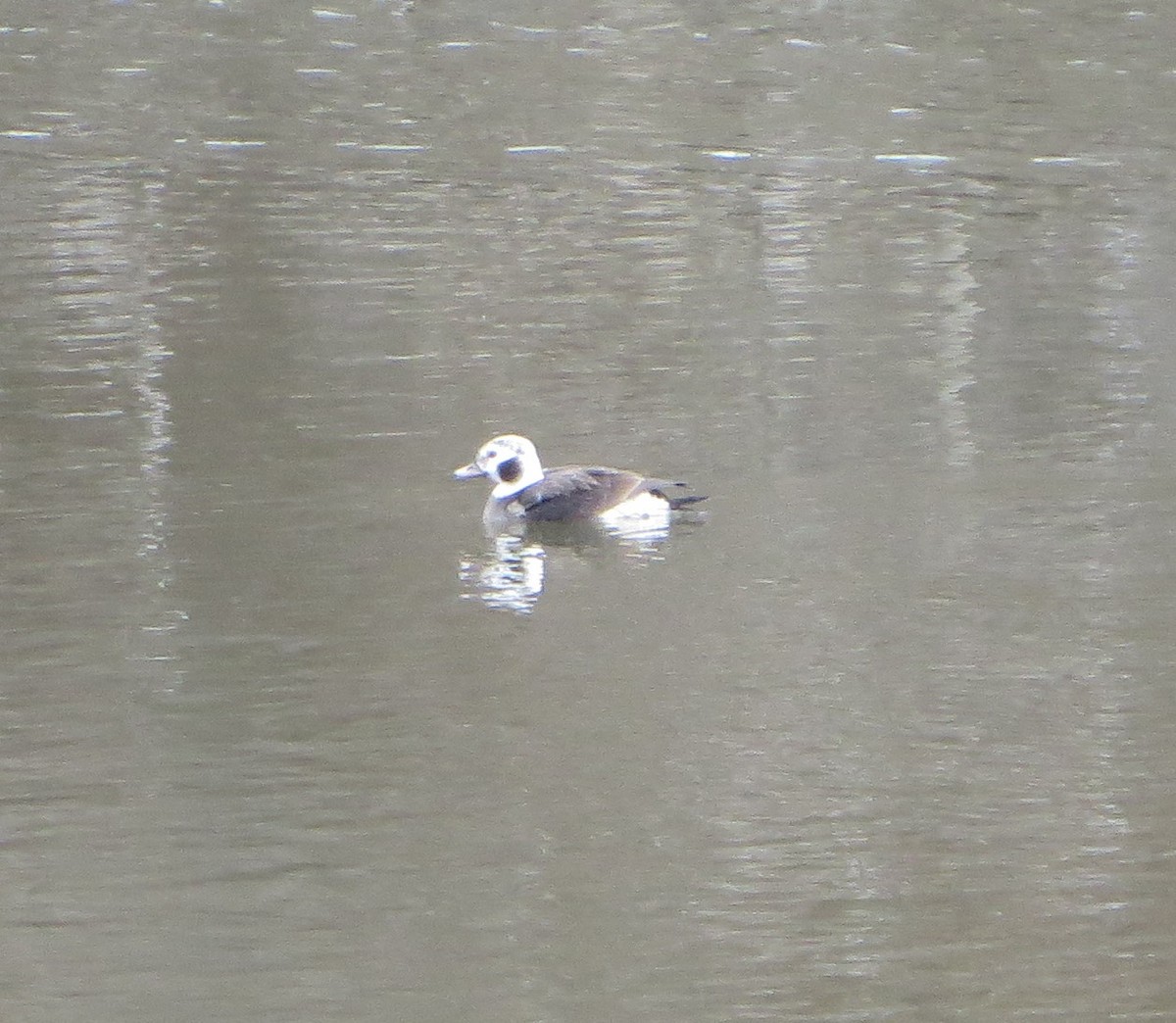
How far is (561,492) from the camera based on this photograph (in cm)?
1099

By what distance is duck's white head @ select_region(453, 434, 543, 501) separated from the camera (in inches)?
438

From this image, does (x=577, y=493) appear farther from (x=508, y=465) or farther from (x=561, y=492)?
(x=508, y=465)

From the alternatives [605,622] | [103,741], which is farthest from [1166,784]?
[103,741]

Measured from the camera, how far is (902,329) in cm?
1462

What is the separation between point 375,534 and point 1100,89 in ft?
50.0

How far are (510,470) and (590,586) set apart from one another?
4.03 ft

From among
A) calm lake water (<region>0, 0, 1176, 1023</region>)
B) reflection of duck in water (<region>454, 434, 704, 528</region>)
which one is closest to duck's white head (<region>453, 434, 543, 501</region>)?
reflection of duck in water (<region>454, 434, 704, 528</region>)

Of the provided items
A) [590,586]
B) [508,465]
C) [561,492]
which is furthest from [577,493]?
[590,586]

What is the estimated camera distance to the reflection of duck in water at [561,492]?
35.4ft

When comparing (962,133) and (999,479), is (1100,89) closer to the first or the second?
(962,133)

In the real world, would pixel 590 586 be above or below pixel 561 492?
below

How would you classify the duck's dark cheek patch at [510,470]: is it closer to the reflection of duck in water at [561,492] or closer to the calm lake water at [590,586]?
the reflection of duck in water at [561,492]

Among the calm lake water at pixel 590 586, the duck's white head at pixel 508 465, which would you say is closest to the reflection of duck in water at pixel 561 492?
the duck's white head at pixel 508 465

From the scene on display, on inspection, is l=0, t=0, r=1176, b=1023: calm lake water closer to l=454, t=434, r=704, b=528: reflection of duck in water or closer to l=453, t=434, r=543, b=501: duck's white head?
l=454, t=434, r=704, b=528: reflection of duck in water
